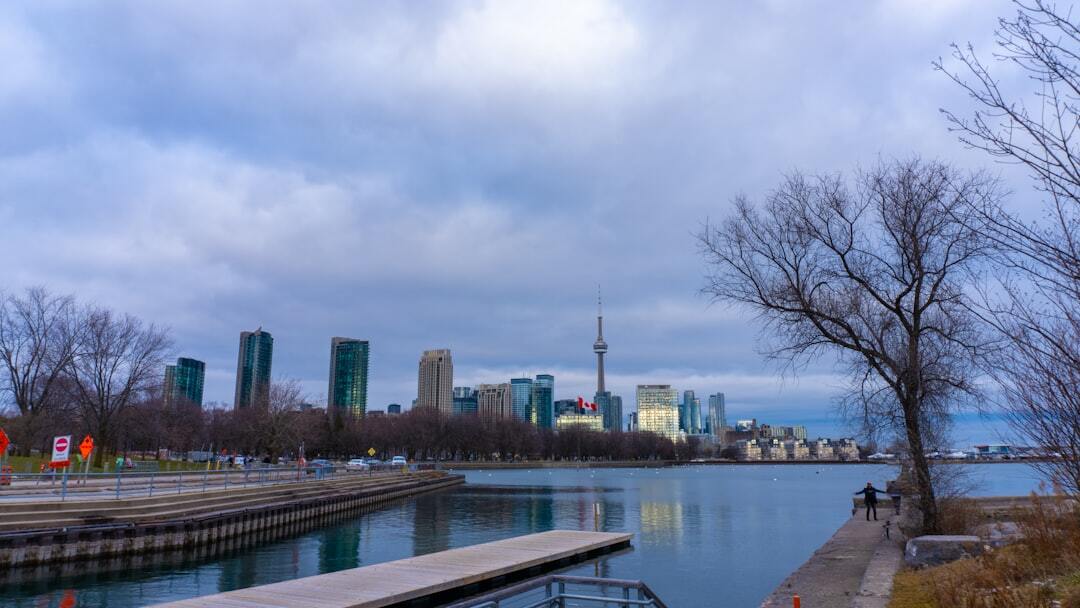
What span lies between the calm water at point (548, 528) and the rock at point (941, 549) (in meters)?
3.14

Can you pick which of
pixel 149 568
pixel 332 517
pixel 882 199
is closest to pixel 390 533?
pixel 332 517

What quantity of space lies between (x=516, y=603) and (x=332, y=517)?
96.9 feet

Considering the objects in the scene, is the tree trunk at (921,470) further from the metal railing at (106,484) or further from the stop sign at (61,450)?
the stop sign at (61,450)

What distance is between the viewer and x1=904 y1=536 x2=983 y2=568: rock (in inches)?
603

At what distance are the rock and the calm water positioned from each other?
3.14 m

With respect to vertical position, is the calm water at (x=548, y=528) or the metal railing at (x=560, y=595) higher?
the metal railing at (x=560, y=595)

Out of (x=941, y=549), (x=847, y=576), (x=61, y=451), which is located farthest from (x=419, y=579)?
(x=61, y=451)

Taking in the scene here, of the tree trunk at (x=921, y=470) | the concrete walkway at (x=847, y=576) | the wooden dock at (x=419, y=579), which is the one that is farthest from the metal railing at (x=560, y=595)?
the tree trunk at (x=921, y=470)

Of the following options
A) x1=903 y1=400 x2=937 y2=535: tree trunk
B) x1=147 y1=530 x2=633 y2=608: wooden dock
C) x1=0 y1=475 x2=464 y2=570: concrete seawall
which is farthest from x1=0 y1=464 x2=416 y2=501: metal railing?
x1=903 y1=400 x2=937 y2=535: tree trunk

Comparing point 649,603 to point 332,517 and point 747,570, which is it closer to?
point 747,570

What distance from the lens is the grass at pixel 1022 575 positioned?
30.6ft

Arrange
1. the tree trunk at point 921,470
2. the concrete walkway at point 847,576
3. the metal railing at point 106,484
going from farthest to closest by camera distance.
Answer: the metal railing at point 106,484
the tree trunk at point 921,470
the concrete walkway at point 847,576

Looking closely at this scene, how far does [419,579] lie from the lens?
61.5 ft

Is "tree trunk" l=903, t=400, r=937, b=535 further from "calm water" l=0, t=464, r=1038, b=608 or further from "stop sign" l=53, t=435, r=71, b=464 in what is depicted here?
"stop sign" l=53, t=435, r=71, b=464
